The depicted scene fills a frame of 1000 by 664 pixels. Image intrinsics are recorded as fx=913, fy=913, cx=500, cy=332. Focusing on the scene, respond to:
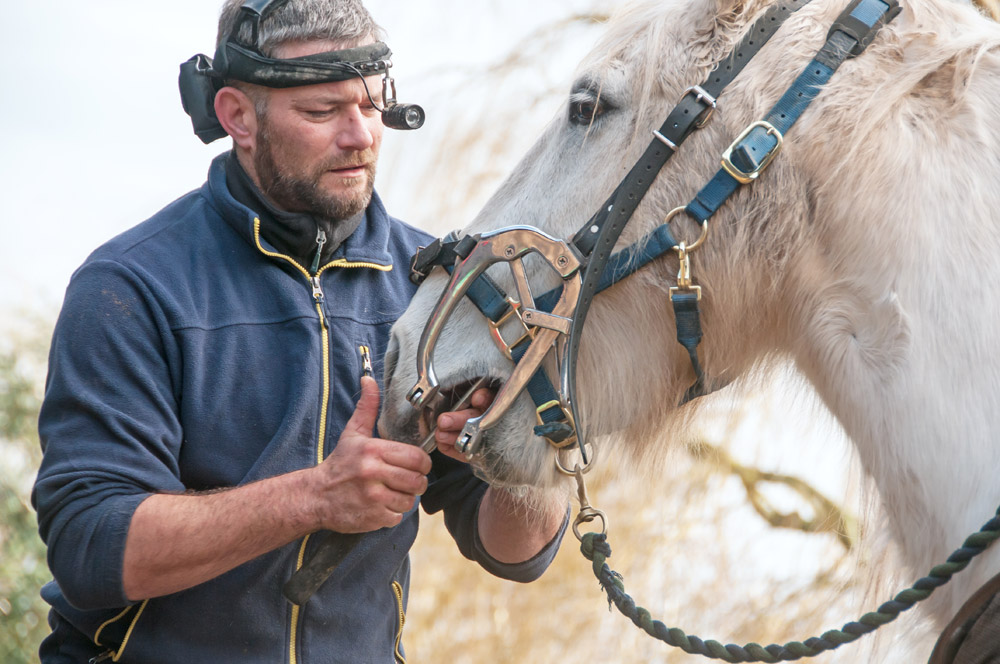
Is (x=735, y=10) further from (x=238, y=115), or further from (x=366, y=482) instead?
(x=238, y=115)

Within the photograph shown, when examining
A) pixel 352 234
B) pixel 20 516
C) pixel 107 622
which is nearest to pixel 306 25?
pixel 352 234

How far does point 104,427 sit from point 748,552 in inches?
132

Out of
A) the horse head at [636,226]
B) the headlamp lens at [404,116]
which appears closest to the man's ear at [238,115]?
the headlamp lens at [404,116]

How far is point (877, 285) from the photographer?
4.99 feet

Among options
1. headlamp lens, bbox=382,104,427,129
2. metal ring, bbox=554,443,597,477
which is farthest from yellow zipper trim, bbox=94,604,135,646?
headlamp lens, bbox=382,104,427,129

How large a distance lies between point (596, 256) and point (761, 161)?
13.3 inches

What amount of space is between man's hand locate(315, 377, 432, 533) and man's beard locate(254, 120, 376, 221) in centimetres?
64

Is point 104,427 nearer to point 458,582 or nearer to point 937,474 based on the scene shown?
point 937,474

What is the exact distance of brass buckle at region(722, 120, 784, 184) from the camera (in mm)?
1564

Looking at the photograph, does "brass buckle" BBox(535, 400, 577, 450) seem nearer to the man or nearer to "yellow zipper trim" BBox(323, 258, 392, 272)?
the man

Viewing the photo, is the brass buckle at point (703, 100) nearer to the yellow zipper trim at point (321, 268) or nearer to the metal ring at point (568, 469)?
the metal ring at point (568, 469)

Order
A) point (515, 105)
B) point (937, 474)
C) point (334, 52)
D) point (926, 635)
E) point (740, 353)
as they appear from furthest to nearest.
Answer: point (515, 105) → point (334, 52) → point (740, 353) → point (926, 635) → point (937, 474)

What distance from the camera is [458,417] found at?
1.81 metres

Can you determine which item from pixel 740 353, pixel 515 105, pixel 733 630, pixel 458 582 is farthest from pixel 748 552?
pixel 740 353
